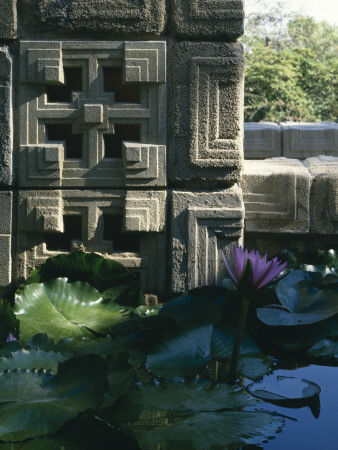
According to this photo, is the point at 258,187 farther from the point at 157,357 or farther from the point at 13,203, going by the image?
the point at 157,357

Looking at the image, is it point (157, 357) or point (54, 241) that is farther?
point (54, 241)

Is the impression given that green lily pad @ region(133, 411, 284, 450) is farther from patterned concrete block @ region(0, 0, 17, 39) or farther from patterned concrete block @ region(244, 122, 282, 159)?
patterned concrete block @ region(244, 122, 282, 159)

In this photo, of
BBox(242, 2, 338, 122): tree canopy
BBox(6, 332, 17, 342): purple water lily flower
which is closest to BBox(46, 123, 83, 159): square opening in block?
BBox(6, 332, 17, 342): purple water lily flower

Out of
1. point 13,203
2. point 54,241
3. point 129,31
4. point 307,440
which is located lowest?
point 307,440

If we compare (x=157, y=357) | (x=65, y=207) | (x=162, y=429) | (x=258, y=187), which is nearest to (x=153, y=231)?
(x=65, y=207)

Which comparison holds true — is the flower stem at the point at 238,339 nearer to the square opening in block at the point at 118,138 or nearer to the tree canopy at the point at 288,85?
the square opening in block at the point at 118,138

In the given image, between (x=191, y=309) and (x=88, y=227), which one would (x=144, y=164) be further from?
(x=191, y=309)

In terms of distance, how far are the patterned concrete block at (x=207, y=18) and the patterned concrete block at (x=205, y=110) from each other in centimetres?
5

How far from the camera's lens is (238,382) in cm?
149

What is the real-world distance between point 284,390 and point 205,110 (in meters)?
1.34

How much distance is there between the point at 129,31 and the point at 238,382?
1525 millimetres

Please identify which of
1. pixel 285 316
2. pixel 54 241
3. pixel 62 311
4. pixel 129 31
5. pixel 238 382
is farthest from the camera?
pixel 54 241

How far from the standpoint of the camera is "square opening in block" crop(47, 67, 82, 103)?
104 inches

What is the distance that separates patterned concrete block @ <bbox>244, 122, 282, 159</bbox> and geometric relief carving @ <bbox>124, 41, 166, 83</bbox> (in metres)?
2.14
